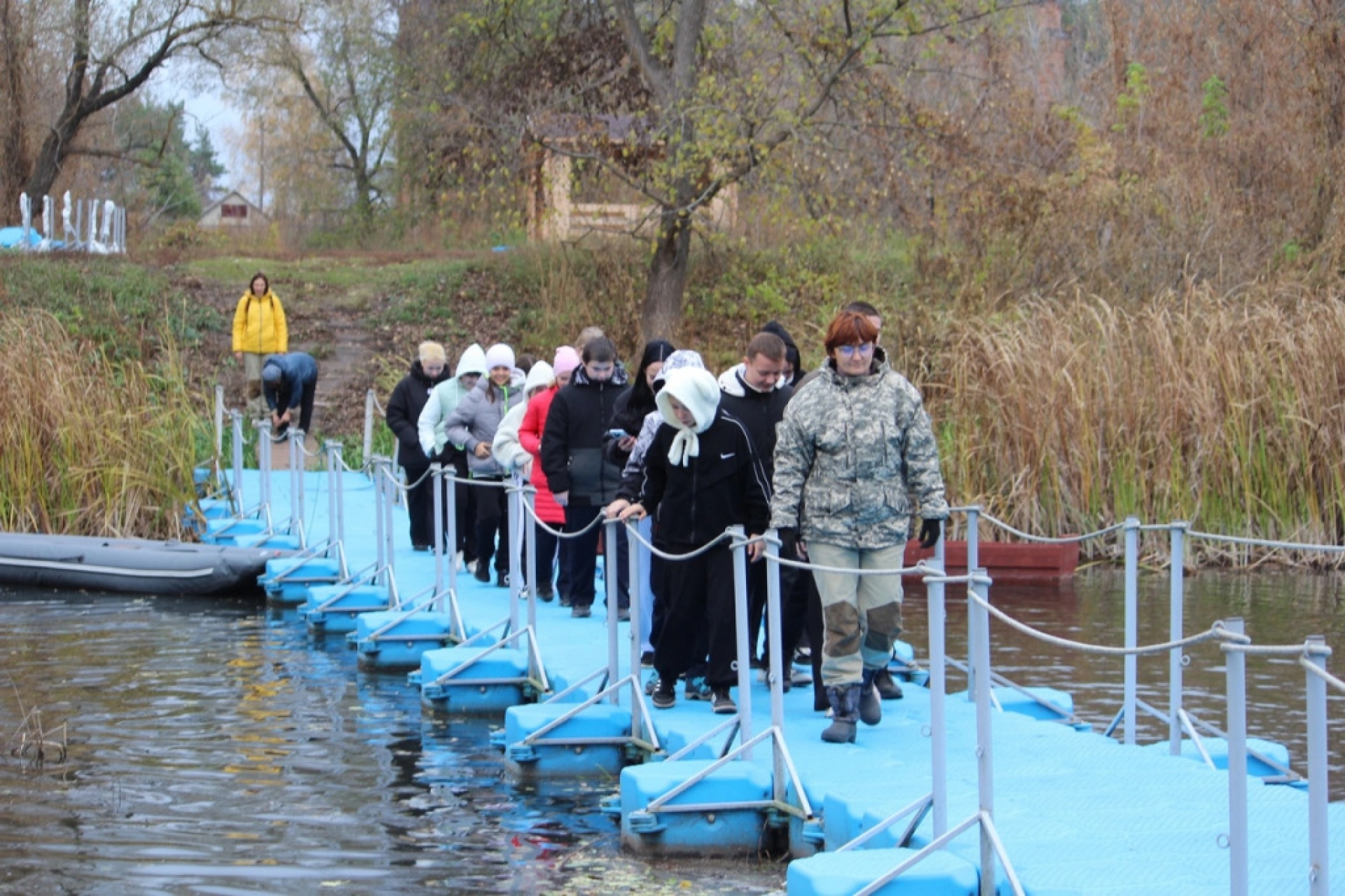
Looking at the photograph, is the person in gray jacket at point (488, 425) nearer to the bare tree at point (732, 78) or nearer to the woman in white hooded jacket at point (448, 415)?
the woman in white hooded jacket at point (448, 415)

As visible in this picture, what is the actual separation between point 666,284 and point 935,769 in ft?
74.9

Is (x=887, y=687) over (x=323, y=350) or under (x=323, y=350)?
under

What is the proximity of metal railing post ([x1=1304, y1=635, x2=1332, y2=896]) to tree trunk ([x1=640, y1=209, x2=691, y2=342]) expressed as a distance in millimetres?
23538

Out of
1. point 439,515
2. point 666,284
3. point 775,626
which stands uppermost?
point 666,284

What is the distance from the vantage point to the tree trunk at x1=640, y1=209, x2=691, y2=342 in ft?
92.3

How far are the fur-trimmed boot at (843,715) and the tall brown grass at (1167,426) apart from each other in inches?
353

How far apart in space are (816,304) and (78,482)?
48.0 ft

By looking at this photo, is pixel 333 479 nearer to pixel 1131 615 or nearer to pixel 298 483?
pixel 298 483

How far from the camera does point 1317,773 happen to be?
4.54m

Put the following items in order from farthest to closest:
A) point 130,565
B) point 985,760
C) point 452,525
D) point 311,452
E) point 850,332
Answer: point 311,452 < point 130,565 < point 452,525 < point 850,332 < point 985,760

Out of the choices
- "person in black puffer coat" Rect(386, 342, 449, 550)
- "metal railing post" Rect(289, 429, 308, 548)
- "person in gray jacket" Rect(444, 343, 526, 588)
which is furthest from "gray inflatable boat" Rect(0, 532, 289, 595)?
"person in gray jacket" Rect(444, 343, 526, 588)

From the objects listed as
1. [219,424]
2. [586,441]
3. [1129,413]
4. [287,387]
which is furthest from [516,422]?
[287,387]

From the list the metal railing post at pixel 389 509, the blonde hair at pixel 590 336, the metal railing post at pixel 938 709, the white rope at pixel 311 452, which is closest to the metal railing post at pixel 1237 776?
the metal railing post at pixel 938 709

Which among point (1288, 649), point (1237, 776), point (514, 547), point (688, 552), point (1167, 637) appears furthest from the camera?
point (1167, 637)
